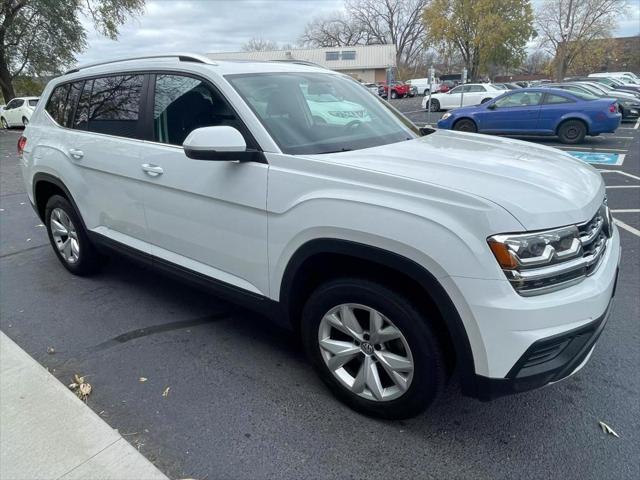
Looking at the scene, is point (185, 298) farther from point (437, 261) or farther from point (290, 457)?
point (437, 261)

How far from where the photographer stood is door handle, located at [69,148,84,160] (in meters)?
3.78

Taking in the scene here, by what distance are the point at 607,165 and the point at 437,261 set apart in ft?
32.0

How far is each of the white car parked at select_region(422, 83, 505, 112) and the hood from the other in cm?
2219

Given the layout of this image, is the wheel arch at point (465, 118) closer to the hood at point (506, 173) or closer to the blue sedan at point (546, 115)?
the blue sedan at point (546, 115)

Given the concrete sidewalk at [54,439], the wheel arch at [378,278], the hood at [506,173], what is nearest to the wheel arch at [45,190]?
the concrete sidewalk at [54,439]

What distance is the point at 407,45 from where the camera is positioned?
2749 inches

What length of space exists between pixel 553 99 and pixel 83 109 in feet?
41.0

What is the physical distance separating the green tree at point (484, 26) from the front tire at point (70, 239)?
127 feet

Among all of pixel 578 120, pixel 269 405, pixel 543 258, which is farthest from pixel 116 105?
pixel 578 120

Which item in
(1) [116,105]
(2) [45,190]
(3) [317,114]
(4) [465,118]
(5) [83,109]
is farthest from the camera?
(4) [465,118]

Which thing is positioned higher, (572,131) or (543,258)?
(543,258)

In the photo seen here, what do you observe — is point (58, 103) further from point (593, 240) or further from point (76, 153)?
point (593, 240)

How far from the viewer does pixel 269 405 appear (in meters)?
2.63

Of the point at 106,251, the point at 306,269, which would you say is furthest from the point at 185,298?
the point at 306,269
